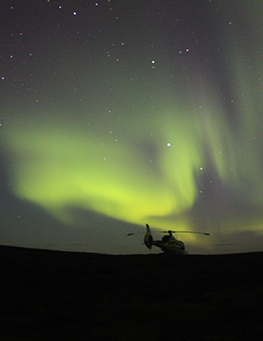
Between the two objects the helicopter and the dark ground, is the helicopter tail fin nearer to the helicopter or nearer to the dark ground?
the helicopter

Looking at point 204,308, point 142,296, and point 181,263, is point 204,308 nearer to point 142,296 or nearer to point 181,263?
point 142,296

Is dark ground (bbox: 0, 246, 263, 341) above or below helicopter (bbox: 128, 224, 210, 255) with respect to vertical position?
below

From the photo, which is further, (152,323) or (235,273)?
(235,273)

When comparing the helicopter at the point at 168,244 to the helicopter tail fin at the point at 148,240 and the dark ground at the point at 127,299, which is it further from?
the dark ground at the point at 127,299

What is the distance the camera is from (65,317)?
10539 millimetres

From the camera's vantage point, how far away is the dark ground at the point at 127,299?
356 inches

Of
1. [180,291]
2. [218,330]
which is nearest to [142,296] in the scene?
[180,291]

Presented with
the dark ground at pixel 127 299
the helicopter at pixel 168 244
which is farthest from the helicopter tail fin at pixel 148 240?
the dark ground at pixel 127 299

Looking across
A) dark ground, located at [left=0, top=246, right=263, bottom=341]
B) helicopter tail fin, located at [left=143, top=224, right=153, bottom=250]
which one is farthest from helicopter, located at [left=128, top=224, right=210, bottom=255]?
dark ground, located at [left=0, top=246, right=263, bottom=341]

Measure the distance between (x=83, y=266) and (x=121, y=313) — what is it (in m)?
9.27

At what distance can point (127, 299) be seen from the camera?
1306 centimetres

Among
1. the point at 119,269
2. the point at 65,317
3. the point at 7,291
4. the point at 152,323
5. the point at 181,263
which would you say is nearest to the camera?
the point at 152,323

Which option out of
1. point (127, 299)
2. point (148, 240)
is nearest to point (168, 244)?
point (148, 240)

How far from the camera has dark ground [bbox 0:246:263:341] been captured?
29.6ft
